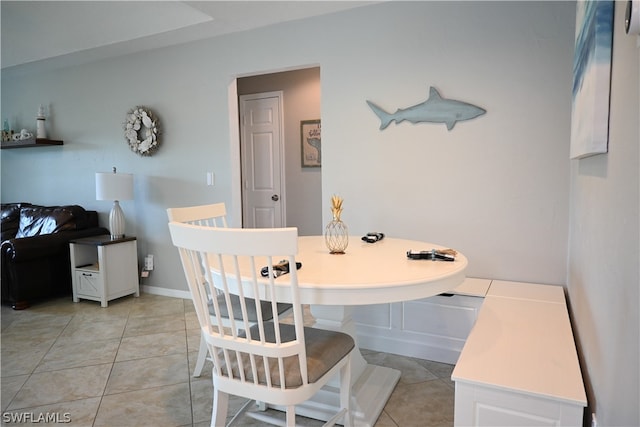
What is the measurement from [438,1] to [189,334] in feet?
9.50

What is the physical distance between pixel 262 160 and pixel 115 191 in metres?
1.63

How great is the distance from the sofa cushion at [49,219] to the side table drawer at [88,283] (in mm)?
578

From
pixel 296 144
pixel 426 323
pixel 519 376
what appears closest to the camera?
pixel 519 376

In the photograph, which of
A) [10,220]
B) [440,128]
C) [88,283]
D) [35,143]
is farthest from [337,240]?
[10,220]

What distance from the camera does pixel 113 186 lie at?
3738 mm

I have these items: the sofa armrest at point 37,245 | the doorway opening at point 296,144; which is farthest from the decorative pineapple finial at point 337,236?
the sofa armrest at point 37,245

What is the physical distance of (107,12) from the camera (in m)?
3.40

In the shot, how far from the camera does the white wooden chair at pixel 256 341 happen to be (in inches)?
49.0

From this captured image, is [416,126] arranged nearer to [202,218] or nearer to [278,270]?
[202,218]

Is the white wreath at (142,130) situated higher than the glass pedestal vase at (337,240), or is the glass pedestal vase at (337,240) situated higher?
the white wreath at (142,130)

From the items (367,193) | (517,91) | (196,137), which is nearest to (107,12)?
(196,137)

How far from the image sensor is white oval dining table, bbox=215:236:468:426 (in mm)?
1411

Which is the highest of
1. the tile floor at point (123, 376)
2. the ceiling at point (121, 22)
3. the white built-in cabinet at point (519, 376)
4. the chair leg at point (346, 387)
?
the ceiling at point (121, 22)

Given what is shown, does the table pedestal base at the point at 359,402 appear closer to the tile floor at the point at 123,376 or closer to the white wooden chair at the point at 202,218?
the tile floor at the point at 123,376
